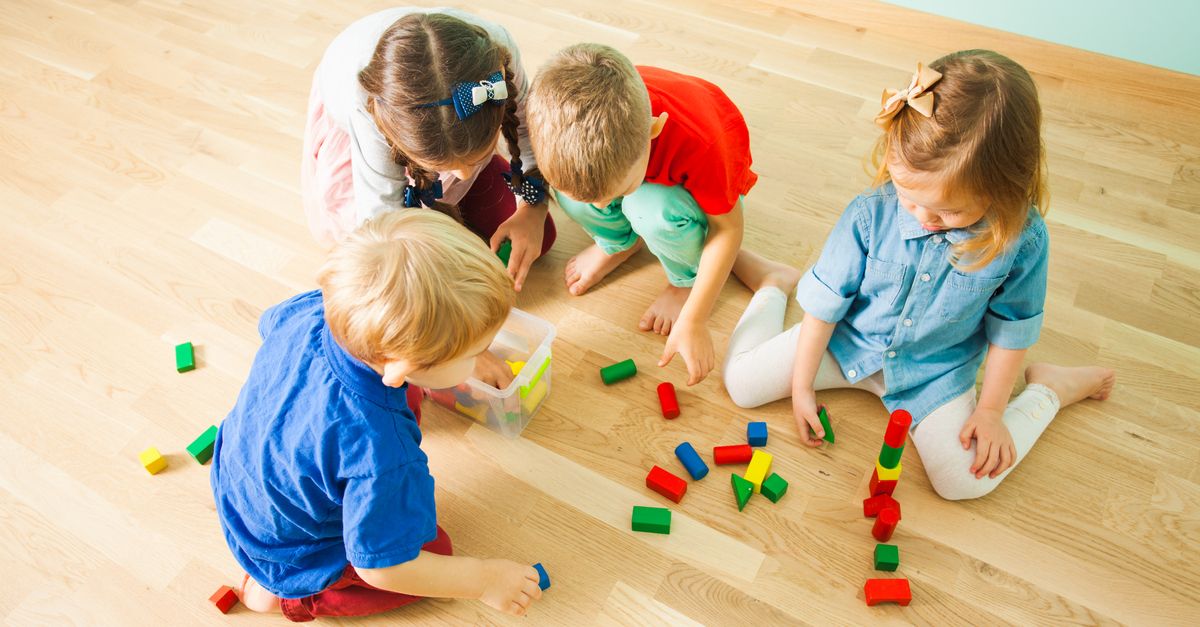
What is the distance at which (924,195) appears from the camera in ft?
3.89

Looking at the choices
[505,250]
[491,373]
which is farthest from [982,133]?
[505,250]

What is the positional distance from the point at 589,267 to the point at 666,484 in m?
0.54

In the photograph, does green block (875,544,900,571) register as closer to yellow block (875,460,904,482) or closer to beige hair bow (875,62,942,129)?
yellow block (875,460,904,482)

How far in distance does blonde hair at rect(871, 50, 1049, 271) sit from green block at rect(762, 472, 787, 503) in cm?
61

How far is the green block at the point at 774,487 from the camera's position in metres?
1.52

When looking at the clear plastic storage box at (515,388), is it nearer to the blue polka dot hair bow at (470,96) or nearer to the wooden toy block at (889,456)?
the blue polka dot hair bow at (470,96)

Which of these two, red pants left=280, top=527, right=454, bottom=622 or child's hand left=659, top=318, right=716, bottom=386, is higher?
child's hand left=659, top=318, right=716, bottom=386

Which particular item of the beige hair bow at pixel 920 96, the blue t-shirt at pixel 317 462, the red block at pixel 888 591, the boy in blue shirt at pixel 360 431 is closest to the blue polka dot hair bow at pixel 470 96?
the boy in blue shirt at pixel 360 431

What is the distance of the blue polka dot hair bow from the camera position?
1295 mm

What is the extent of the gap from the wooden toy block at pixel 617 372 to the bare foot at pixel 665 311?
0.11m

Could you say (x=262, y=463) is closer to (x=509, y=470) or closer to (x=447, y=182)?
(x=509, y=470)

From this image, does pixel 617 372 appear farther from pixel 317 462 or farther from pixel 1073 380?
pixel 1073 380

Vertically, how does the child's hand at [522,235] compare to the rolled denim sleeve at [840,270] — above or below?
below

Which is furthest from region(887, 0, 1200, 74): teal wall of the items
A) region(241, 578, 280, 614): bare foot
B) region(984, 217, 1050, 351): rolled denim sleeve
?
region(241, 578, 280, 614): bare foot
